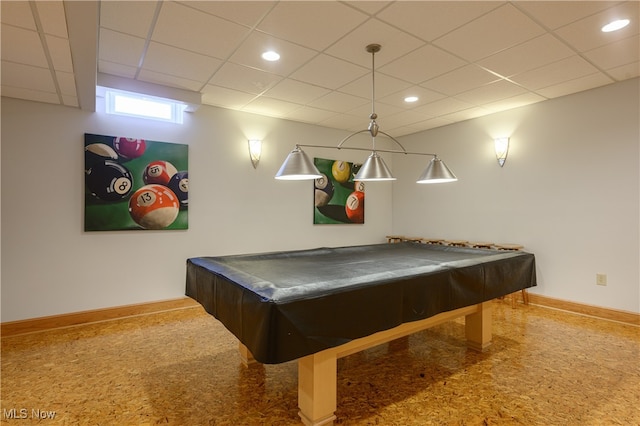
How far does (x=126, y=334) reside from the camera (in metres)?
3.20

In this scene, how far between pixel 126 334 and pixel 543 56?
184 inches

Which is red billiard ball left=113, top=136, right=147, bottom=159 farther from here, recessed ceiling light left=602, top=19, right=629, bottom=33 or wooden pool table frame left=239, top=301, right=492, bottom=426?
recessed ceiling light left=602, top=19, right=629, bottom=33

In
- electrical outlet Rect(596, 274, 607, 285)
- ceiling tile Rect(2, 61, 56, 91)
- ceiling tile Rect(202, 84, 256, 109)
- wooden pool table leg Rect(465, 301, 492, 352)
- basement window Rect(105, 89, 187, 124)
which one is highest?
ceiling tile Rect(202, 84, 256, 109)

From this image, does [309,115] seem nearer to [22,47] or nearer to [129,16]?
[129,16]

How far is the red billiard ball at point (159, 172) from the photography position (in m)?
3.77

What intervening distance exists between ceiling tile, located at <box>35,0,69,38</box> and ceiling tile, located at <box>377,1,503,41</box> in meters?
1.95

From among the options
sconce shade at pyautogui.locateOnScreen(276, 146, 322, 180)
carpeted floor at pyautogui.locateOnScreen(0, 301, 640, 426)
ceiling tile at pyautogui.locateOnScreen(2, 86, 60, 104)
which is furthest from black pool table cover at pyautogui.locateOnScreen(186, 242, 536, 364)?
ceiling tile at pyautogui.locateOnScreen(2, 86, 60, 104)

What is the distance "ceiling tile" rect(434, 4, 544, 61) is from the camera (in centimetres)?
230

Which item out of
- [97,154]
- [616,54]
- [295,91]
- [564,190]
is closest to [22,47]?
[97,154]

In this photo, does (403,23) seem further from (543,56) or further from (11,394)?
(11,394)

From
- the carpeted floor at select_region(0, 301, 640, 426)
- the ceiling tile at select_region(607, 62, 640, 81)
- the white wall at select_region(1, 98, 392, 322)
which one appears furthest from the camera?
the white wall at select_region(1, 98, 392, 322)

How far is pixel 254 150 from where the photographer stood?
4.48 metres

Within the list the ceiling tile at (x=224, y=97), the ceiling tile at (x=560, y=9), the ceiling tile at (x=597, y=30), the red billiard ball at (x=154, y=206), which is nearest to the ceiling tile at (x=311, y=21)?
the ceiling tile at (x=560, y=9)

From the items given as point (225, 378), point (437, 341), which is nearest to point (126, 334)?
point (225, 378)
